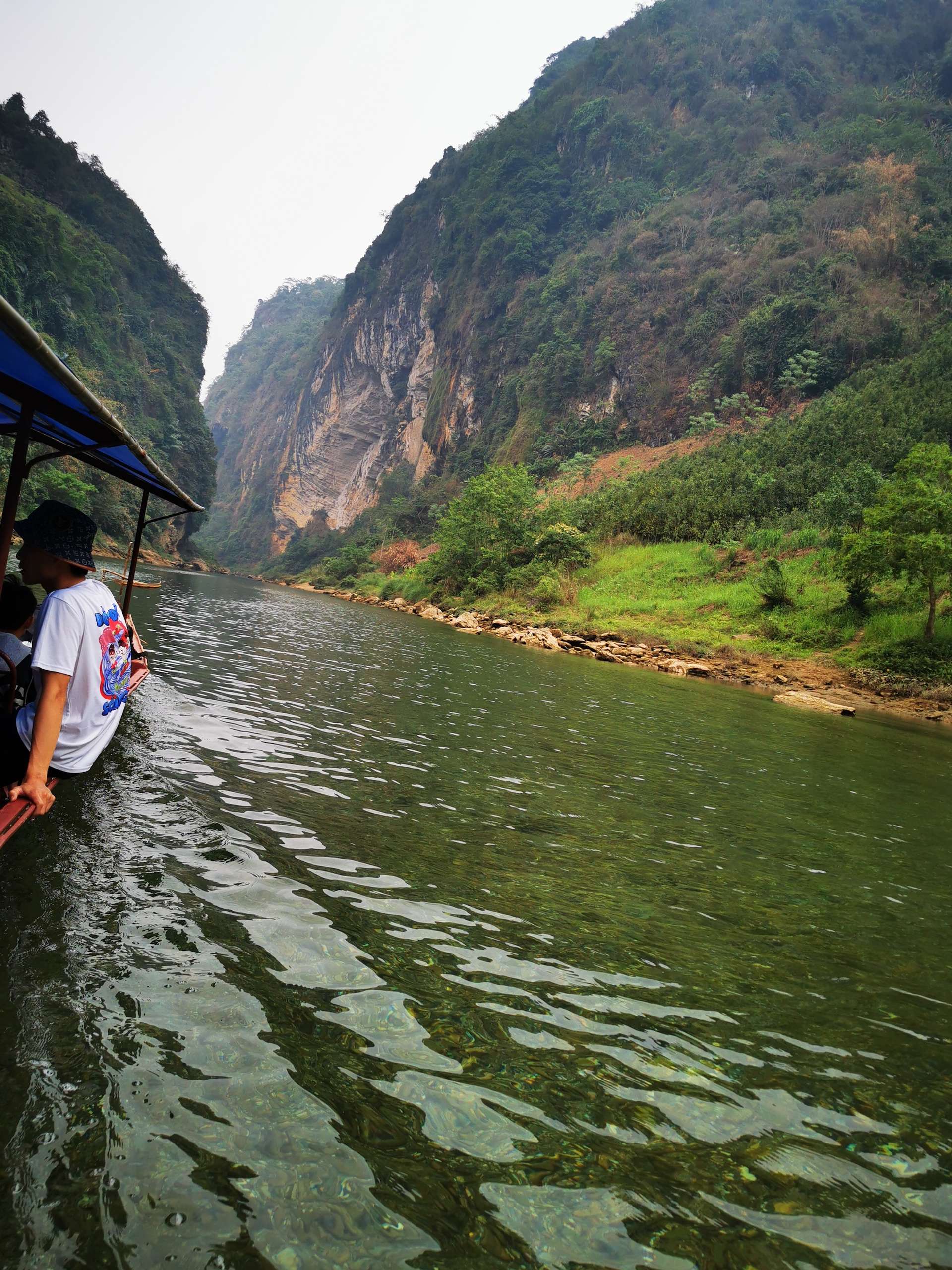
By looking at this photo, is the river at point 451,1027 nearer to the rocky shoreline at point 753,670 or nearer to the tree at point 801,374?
the rocky shoreline at point 753,670

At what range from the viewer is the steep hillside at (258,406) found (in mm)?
110188

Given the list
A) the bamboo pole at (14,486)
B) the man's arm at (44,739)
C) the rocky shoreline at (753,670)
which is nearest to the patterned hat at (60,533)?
the bamboo pole at (14,486)

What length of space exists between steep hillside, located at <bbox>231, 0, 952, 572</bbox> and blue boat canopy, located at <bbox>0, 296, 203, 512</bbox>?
1704 inches

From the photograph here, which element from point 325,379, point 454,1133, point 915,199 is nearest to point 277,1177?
point 454,1133

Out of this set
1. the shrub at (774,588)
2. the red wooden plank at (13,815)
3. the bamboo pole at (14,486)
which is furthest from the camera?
the shrub at (774,588)

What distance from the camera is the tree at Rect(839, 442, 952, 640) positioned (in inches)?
735

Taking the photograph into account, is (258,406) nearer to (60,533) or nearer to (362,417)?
(362,417)

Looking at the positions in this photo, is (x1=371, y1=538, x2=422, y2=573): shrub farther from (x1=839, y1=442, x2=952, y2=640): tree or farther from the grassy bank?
(x1=839, y1=442, x2=952, y2=640): tree

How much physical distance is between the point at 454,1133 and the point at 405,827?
2.85m

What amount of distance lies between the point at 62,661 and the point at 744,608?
2647 centimetres

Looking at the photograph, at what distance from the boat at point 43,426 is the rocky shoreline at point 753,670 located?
54.0 feet

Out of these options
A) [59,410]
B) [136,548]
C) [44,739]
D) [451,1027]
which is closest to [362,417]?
[136,548]

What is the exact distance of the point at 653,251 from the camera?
58.2 metres

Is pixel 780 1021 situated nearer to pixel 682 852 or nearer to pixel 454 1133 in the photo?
pixel 454 1133
